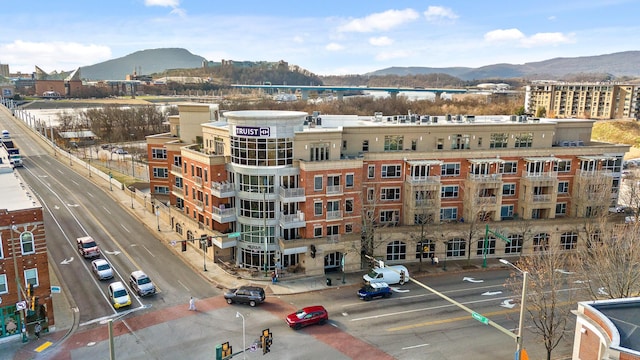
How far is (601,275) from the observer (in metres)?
35.0

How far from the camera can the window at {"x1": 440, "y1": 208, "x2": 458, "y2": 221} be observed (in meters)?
55.5

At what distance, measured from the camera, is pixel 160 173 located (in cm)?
7081

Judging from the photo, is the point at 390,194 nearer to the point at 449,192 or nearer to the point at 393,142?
the point at 393,142

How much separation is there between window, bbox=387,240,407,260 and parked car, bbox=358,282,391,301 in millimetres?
9333

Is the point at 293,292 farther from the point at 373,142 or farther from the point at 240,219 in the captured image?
the point at 373,142

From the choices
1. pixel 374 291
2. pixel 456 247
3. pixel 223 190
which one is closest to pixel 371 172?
pixel 456 247

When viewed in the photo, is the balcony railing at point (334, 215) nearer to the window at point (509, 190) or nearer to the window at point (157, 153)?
the window at point (509, 190)

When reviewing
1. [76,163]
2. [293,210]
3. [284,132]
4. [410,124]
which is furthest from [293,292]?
[76,163]

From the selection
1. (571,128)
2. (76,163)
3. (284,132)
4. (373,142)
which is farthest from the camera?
(76,163)

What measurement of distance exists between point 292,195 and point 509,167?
2696cm

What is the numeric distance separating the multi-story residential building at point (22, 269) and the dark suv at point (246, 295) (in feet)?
47.3

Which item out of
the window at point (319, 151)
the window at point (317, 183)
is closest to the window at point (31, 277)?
the window at point (317, 183)

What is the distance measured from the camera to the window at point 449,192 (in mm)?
54812

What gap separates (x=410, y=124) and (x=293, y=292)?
24822mm
